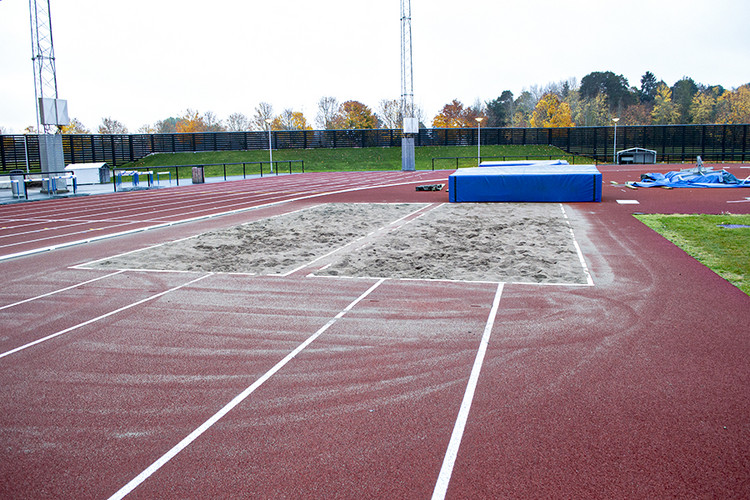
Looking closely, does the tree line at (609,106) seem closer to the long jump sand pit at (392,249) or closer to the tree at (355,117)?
the tree at (355,117)

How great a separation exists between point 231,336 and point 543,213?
1284cm

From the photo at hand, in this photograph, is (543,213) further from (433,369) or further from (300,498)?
(300,498)

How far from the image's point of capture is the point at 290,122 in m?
92.7

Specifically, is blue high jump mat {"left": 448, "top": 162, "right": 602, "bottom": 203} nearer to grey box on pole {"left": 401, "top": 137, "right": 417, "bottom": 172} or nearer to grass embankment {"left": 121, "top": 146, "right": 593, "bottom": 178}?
grey box on pole {"left": 401, "top": 137, "right": 417, "bottom": 172}

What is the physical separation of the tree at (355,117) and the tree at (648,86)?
5918 cm

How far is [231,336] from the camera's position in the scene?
6684 mm

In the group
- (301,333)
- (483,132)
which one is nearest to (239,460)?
(301,333)

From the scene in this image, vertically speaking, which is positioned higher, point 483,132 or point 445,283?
point 483,132

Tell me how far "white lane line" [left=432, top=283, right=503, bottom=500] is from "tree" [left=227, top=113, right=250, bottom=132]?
327ft

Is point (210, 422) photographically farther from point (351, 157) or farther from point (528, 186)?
point (351, 157)

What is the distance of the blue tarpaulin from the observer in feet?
82.0

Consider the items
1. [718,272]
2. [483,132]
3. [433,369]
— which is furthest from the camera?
[483,132]

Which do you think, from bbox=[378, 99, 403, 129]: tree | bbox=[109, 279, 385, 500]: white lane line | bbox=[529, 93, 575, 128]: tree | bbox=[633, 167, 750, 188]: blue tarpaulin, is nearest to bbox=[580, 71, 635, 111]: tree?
bbox=[529, 93, 575, 128]: tree

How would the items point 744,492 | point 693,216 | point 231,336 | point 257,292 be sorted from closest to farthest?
1. point 744,492
2. point 231,336
3. point 257,292
4. point 693,216
